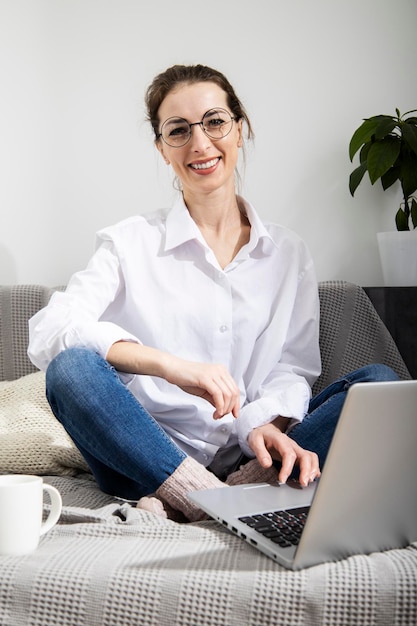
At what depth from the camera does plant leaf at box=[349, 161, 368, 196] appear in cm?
222

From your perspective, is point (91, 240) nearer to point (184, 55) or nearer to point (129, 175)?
point (129, 175)

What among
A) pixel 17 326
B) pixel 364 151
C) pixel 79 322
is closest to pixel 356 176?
pixel 364 151

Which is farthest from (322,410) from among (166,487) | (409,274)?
(409,274)

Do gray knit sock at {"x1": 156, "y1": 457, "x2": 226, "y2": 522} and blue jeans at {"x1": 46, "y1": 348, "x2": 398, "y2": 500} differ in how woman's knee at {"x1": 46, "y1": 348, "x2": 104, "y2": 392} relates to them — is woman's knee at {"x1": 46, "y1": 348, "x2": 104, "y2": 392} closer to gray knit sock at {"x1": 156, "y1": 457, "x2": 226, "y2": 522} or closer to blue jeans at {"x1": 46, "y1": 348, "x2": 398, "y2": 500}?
blue jeans at {"x1": 46, "y1": 348, "x2": 398, "y2": 500}

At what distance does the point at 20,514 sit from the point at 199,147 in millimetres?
900

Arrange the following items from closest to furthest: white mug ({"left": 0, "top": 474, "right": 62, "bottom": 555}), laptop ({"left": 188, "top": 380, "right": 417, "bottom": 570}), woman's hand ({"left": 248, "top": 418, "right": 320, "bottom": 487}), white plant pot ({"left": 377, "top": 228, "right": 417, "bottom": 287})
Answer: laptop ({"left": 188, "top": 380, "right": 417, "bottom": 570}) < white mug ({"left": 0, "top": 474, "right": 62, "bottom": 555}) < woman's hand ({"left": 248, "top": 418, "right": 320, "bottom": 487}) < white plant pot ({"left": 377, "top": 228, "right": 417, "bottom": 287})

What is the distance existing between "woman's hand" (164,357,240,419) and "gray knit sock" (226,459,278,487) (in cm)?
13

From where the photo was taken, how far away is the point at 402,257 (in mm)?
2084

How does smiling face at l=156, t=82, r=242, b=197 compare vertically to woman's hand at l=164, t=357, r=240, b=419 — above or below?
above

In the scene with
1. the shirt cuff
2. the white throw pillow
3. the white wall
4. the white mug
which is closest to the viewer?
the white mug

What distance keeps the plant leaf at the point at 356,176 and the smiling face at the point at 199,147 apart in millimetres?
708

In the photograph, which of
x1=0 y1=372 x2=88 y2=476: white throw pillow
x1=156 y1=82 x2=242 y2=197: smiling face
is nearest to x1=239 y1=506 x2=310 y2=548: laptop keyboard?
x1=0 y1=372 x2=88 y2=476: white throw pillow

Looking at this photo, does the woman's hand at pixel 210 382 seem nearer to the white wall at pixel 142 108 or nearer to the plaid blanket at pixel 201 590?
the plaid blanket at pixel 201 590

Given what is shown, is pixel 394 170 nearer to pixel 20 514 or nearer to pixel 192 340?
pixel 192 340
